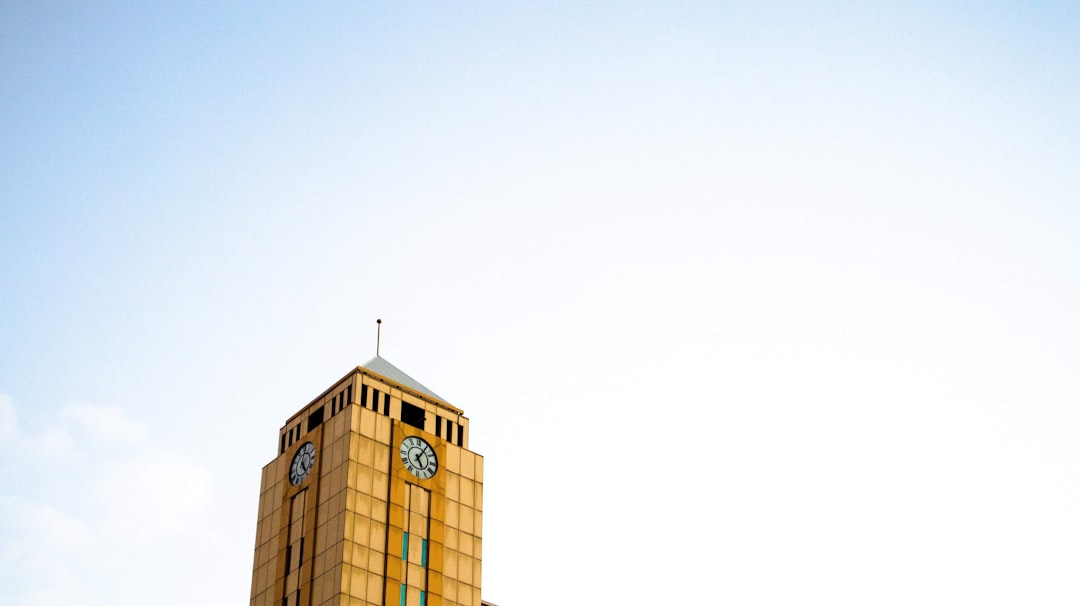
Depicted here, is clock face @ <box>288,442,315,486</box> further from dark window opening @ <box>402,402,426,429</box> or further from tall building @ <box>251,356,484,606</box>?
dark window opening @ <box>402,402,426,429</box>

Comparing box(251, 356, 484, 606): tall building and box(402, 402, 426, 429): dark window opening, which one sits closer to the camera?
box(251, 356, 484, 606): tall building

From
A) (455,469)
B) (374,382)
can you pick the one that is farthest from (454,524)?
(374,382)

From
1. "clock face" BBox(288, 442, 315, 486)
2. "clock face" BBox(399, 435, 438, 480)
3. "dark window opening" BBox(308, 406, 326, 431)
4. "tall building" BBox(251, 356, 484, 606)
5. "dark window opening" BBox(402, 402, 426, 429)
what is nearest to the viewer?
"tall building" BBox(251, 356, 484, 606)

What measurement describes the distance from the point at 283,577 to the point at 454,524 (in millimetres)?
14256

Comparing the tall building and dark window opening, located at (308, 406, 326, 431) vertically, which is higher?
dark window opening, located at (308, 406, 326, 431)

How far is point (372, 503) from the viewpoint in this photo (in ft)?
358

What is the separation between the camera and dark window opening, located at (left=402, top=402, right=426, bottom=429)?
Answer: 118 metres

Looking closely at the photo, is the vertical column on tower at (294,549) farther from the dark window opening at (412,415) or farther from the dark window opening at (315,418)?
the dark window opening at (412,415)

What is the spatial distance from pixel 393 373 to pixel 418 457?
9.44 m

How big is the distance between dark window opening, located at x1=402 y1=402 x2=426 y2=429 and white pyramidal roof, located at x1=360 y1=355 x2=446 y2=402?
208 centimetres

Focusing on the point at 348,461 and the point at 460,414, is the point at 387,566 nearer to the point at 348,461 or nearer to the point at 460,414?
the point at 348,461

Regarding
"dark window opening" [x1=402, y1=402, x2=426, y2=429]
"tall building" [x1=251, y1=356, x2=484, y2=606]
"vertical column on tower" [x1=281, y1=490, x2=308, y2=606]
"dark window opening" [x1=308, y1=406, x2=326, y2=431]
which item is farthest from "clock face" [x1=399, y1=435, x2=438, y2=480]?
"vertical column on tower" [x1=281, y1=490, x2=308, y2=606]

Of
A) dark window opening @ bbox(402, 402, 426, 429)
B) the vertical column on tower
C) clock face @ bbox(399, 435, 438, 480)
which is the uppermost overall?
dark window opening @ bbox(402, 402, 426, 429)

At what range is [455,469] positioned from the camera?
11675 centimetres
